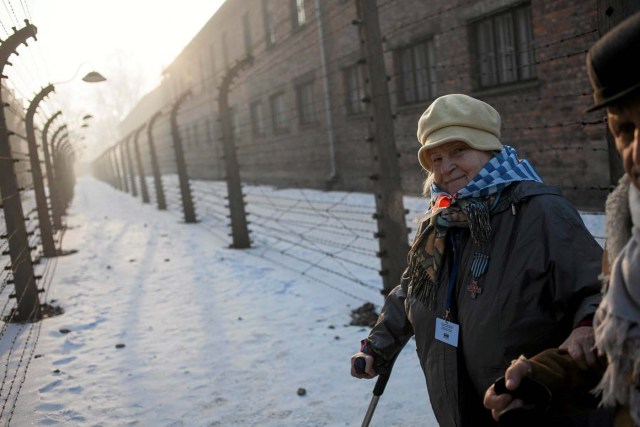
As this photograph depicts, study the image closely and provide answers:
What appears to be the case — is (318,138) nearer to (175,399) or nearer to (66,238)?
(66,238)

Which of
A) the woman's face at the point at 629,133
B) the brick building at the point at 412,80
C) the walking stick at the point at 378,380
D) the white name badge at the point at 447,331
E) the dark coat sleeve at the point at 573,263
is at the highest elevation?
the brick building at the point at 412,80

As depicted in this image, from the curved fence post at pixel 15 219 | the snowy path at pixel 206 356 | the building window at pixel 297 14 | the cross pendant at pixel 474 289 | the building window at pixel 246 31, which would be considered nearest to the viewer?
the cross pendant at pixel 474 289

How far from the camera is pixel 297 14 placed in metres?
17.0

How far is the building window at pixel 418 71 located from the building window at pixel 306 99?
4486 mm

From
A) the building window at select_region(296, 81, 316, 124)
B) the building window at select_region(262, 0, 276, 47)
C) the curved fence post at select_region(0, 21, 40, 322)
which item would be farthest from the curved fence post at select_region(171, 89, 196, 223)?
the building window at select_region(262, 0, 276, 47)

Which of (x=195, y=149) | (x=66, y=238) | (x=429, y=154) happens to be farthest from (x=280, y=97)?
(x=429, y=154)

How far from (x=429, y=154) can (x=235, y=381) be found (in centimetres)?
262

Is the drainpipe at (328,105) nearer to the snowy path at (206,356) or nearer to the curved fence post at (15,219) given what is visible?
the snowy path at (206,356)

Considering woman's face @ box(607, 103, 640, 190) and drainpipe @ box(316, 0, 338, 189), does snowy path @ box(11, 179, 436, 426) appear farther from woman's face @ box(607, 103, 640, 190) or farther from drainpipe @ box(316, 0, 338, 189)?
drainpipe @ box(316, 0, 338, 189)

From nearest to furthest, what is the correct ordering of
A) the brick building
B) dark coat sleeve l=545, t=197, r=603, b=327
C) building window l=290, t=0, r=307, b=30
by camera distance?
1. dark coat sleeve l=545, t=197, r=603, b=327
2. the brick building
3. building window l=290, t=0, r=307, b=30

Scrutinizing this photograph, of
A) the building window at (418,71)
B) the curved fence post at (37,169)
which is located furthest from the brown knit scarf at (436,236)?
the building window at (418,71)

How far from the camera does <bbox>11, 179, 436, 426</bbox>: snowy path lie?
3533 mm

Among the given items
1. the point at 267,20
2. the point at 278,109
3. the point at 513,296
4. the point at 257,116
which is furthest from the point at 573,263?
the point at 257,116

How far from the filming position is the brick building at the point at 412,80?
7988 mm
